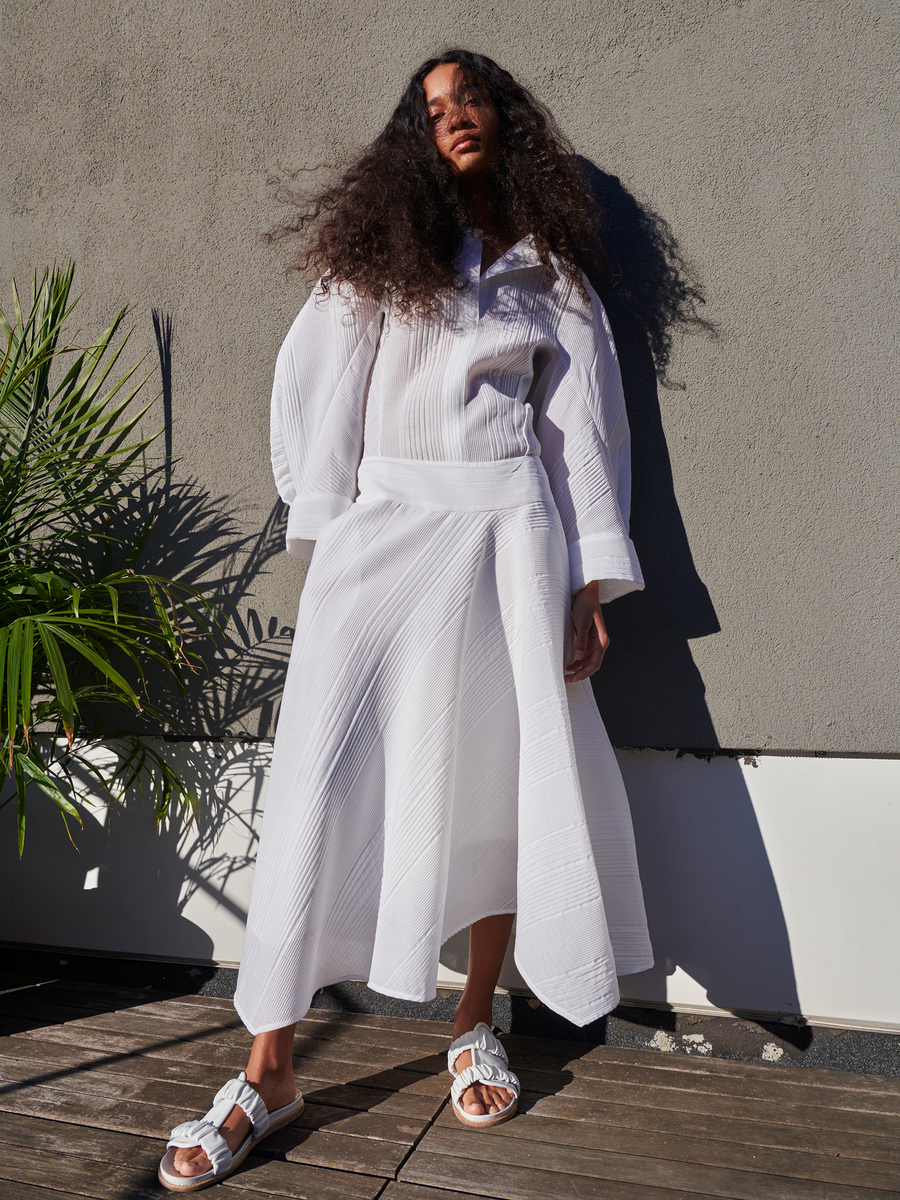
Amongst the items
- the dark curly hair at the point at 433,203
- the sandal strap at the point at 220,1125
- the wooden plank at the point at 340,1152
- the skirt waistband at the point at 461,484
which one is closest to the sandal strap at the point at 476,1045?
the wooden plank at the point at 340,1152

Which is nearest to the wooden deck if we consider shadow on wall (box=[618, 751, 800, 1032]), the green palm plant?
shadow on wall (box=[618, 751, 800, 1032])

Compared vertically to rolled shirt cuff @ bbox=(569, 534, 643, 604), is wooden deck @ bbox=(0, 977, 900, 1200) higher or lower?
lower

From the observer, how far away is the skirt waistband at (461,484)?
160 cm

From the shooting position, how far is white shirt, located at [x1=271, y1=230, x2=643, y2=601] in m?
1.64

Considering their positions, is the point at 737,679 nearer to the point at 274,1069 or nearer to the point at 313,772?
the point at 313,772

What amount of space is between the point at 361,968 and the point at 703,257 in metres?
1.75

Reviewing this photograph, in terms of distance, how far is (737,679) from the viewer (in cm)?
187

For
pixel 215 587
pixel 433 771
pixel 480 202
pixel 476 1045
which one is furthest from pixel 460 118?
pixel 476 1045

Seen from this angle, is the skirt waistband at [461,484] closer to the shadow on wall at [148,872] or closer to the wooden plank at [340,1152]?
the shadow on wall at [148,872]

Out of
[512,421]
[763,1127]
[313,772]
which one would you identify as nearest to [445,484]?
[512,421]

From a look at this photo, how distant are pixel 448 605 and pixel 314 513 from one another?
37 centimetres

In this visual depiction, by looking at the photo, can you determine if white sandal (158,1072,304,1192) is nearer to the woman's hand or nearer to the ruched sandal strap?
the ruched sandal strap

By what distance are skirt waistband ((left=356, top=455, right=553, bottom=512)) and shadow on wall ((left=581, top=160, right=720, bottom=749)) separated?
444mm

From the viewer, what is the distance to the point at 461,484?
160cm
